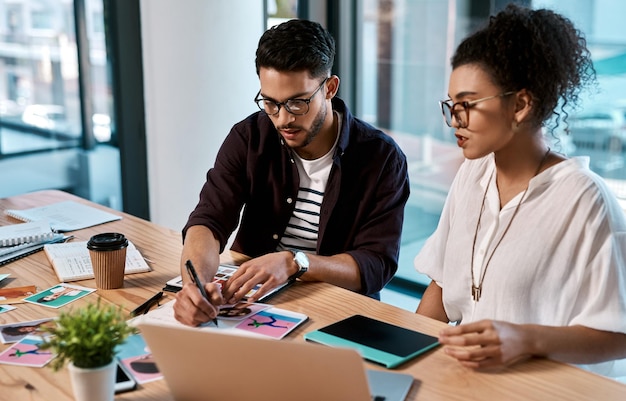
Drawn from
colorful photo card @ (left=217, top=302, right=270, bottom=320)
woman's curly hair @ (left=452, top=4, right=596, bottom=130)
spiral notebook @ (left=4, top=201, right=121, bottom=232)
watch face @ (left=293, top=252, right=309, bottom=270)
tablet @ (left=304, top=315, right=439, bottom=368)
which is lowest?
tablet @ (left=304, top=315, right=439, bottom=368)

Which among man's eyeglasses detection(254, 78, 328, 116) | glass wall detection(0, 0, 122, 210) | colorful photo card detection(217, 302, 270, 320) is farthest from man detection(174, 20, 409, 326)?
glass wall detection(0, 0, 122, 210)

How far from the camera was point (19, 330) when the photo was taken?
4.89ft

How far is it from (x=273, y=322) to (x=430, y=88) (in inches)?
91.3

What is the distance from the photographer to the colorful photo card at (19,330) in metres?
1.46

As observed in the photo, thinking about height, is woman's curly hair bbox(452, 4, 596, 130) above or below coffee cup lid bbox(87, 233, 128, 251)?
above

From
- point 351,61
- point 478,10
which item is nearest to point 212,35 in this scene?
point 351,61

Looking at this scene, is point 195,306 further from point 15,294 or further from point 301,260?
point 15,294

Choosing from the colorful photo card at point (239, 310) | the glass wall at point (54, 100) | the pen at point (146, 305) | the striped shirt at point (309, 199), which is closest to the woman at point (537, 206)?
the colorful photo card at point (239, 310)

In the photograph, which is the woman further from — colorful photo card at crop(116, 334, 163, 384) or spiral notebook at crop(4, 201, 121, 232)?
spiral notebook at crop(4, 201, 121, 232)

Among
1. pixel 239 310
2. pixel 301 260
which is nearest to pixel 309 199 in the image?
pixel 301 260

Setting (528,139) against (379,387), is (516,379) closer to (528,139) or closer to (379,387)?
(379,387)

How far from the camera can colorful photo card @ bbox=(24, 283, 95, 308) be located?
1646 mm

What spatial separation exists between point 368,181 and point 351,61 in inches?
75.9

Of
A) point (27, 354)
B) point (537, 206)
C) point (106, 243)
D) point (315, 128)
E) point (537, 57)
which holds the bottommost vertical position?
point (27, 354)
